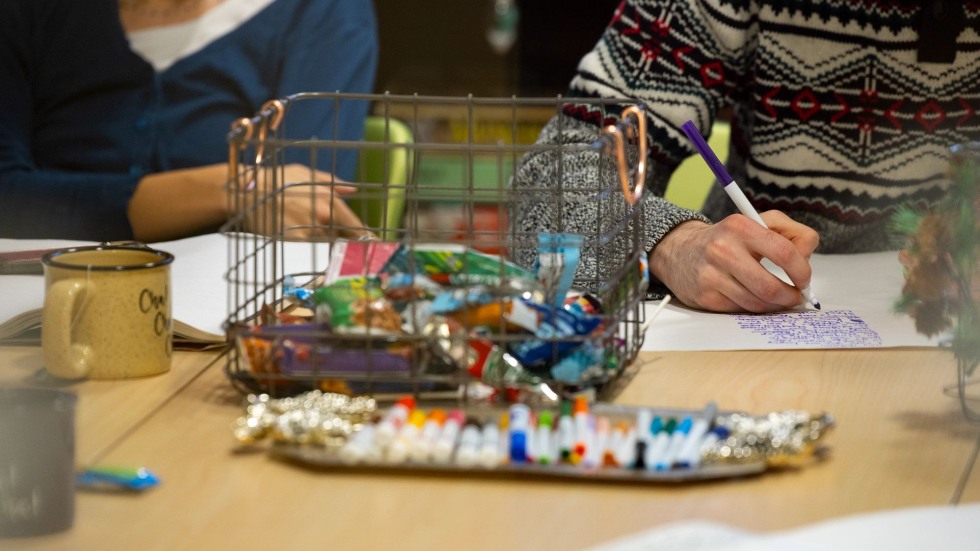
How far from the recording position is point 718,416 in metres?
0.61

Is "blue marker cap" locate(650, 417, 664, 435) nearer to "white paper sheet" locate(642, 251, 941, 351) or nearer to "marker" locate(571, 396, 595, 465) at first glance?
A: "marker" locate(571, 396, 595, 465)

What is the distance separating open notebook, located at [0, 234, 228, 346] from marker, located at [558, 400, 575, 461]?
1.02ft

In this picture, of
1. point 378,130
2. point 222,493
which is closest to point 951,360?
point 222,493

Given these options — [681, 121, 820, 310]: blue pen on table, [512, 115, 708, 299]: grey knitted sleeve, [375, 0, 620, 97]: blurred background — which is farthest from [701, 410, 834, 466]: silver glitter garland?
[375, 0, 620, 97]: blurred background

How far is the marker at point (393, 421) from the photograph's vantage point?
0.57m

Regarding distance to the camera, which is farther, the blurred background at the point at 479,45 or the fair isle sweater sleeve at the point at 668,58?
the blurred background at the point at 479,45

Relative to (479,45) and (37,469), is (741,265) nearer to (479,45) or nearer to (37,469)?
(37,469)

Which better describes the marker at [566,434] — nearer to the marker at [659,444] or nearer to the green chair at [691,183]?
the marker at [659,444]

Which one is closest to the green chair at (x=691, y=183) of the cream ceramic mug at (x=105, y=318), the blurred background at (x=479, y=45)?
the cream ceramic mug at (x=105, y=318)

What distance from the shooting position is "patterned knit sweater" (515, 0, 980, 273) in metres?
1.22

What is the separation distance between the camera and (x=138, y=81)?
1.82m

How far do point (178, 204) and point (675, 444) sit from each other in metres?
1.24

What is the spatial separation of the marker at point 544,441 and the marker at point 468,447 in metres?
0.03

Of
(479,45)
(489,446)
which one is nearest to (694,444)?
(489,446)
